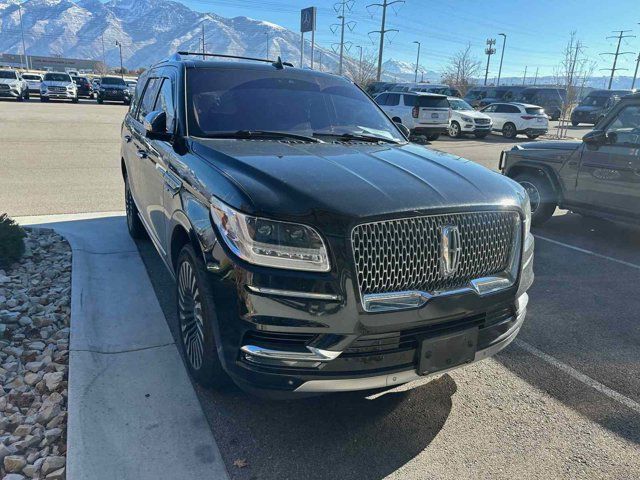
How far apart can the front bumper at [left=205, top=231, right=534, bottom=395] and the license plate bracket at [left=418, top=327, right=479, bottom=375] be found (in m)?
0.03

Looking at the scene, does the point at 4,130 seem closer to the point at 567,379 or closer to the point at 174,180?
the point at 174,180

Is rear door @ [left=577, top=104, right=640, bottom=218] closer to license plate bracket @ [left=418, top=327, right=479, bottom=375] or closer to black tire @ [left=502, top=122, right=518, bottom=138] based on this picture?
license plate bracket @ [left=418, top=327, right=479, bottom=375]

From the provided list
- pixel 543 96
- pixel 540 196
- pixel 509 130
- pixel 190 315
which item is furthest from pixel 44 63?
pixel 190 315

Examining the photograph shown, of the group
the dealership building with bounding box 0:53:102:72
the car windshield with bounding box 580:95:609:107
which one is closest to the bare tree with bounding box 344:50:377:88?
the car windshield with bounding box 580:95:609:107

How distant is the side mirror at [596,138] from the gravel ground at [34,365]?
255 inches

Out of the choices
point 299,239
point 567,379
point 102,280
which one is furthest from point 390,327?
point 102,280

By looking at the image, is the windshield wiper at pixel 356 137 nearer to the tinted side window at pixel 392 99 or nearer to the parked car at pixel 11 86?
the tinted side window at pixel 392 99

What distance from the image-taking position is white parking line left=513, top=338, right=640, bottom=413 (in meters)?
3.33

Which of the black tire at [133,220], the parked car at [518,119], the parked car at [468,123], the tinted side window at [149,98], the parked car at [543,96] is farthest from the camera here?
the parked car at [543,96]

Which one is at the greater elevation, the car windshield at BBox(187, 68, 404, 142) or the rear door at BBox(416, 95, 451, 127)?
the car windshield at BBox(187, 68, 404, 142)

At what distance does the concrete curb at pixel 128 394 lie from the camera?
260 centimetres

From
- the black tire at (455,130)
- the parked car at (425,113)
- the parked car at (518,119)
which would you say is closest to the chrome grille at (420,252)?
the parked car at (425,113)

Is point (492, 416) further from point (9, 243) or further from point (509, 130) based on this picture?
point (509, 130)

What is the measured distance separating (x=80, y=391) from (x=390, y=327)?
1.97 meters
